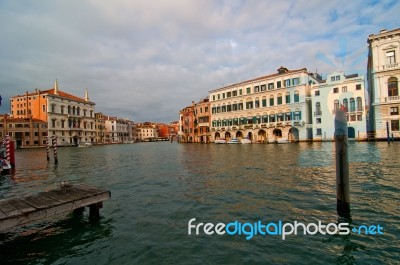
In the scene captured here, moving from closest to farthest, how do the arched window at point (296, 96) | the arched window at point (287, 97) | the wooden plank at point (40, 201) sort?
the wooden plank at point (40, 201) < the arched window at point (296, 96) < the arched window at point (287, 97)

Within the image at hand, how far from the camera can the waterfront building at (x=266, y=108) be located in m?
44.3

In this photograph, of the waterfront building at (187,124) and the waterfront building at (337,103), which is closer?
the waterfront building at (337,103)

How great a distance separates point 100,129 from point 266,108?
74547mm

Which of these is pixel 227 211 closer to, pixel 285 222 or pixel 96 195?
pixel 285 222

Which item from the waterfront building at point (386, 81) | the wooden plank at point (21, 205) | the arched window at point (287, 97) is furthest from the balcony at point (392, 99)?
the wooden plank at point (21, 205)

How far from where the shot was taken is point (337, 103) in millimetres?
39719

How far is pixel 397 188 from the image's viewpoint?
7.96m

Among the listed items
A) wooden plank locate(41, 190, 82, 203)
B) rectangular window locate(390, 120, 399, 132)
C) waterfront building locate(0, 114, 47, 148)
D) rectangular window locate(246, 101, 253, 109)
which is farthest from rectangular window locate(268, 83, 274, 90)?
waterfront building locate(0, 114, 47, 148)

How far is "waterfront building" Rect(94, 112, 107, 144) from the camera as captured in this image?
304 ft

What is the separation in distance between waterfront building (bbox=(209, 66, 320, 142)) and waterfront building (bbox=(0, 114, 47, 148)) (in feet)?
163

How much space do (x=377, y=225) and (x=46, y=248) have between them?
7.23m

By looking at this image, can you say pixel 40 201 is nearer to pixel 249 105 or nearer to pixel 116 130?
pixel 249 105

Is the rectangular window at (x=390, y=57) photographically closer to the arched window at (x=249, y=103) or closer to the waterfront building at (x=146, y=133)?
the arched window at (x=249, y=103)

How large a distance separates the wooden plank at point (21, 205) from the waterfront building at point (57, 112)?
74230 mm
